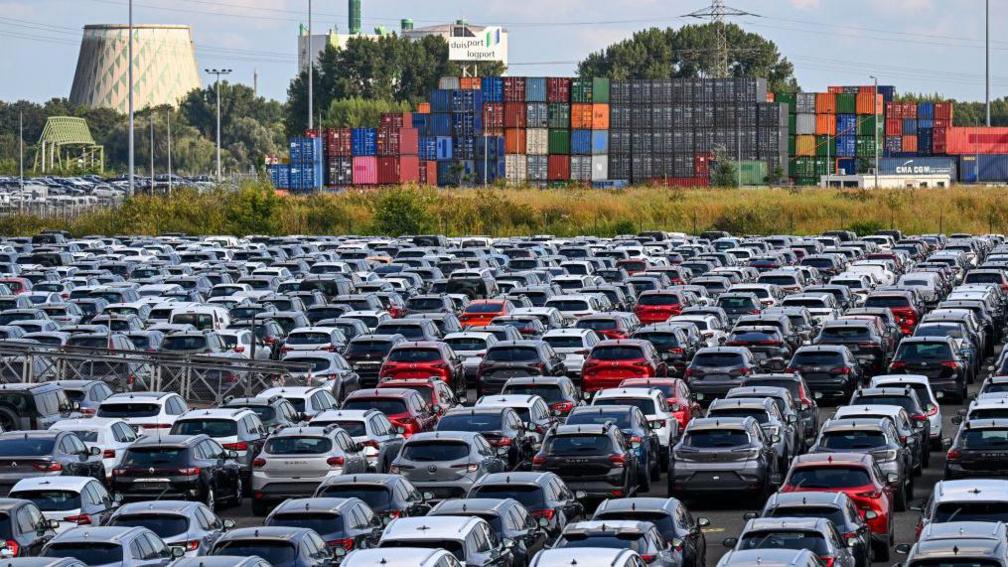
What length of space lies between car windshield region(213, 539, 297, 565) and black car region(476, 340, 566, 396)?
1656 centimetres

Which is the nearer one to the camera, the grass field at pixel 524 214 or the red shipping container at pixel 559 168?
the grass field at pixel 524 214

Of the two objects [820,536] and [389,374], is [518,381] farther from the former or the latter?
[820,536]

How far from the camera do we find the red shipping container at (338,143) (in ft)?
495

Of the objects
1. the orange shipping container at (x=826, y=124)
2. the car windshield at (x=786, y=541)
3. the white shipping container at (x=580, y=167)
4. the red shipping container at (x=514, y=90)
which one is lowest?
the car windshield at (x=786, y=541)

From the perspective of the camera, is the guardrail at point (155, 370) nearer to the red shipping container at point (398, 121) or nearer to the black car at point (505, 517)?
the black car at point (505, 517)

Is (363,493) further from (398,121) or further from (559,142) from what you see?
(398,121)

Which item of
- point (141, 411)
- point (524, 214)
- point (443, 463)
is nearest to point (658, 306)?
point (141, 411)

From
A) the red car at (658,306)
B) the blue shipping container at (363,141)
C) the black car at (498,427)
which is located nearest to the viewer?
the black car at (498,427)

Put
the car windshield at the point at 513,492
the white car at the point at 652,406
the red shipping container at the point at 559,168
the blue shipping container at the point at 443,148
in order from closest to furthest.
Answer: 1. the car windshield at the point at 513,492
2. the white car at the point at 652,406
3. the red shipping container at the point at 559,168
4. the blue shipping container at the point at 443,148

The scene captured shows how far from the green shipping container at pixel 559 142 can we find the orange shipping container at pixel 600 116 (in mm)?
2156

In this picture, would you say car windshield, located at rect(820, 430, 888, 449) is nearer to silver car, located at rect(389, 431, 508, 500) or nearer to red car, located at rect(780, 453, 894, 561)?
red car, located at rect(780, 453, 894, 561)

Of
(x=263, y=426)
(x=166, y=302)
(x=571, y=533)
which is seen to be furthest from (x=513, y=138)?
(x=571, y=533)

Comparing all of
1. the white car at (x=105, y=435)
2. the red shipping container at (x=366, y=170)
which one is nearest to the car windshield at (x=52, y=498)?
the white car at (x=105, y=435)

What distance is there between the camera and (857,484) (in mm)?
22469
